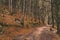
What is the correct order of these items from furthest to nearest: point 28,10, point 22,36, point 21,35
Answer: point 28,10 < point 21,35 < point 22,36

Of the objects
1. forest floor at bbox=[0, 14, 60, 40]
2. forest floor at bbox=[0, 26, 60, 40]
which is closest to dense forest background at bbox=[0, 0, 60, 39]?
forest floor at bbox=[0, 14, 60, 40]

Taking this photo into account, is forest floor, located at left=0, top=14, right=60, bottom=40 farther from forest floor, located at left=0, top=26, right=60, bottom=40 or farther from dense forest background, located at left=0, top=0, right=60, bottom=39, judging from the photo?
dense forest background, located at left=0, top=0, right=60, bottom=39

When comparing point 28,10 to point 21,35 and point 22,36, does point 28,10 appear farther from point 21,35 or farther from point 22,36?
point 22,36

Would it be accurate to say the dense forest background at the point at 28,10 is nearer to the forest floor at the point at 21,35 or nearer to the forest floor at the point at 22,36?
the forest floor at the point at 21,35

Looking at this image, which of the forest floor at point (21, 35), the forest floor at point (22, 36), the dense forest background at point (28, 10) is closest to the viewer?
the forest floor at point (22, 36)

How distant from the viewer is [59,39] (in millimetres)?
21609

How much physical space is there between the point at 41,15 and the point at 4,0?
21.7 m

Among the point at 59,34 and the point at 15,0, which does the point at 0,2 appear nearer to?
the point at 15,0

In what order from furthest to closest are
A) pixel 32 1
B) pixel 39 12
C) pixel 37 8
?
pixel 39 12, pixel 37 8, pixel 32 1

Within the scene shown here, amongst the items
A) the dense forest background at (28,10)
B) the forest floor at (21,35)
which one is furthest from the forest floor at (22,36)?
the dense forest background at (28,10)

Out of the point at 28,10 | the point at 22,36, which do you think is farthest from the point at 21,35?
the point at 28,10

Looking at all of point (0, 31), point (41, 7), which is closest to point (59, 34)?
point (0, 31)

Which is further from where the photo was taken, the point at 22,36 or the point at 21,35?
the point at 21,35

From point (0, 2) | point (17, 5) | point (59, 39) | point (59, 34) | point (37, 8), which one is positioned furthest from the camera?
point (37, 8)
